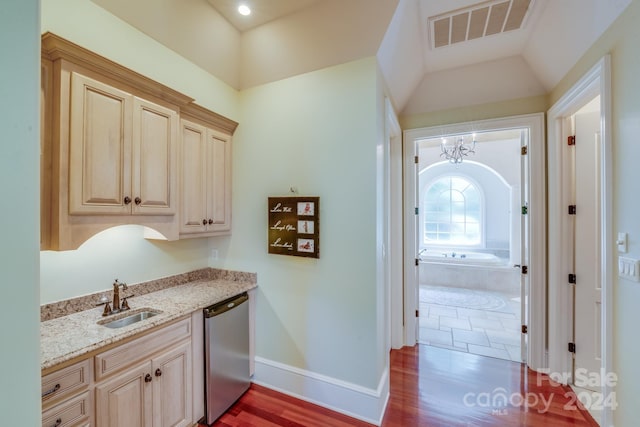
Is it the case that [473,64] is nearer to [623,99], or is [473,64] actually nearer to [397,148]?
[397,148]

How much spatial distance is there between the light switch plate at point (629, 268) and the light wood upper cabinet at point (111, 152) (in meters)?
2.91

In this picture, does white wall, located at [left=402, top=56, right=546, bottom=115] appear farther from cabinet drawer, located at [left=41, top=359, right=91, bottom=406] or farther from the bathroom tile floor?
cabinet drawer, located at [left=41, top=359, right=91, bottom=406]

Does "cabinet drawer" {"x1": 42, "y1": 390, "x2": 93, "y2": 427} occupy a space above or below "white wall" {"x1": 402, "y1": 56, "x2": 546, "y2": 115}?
below

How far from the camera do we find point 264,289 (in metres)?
2.47

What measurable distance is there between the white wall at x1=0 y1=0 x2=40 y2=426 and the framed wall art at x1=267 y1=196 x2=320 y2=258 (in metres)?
1.72

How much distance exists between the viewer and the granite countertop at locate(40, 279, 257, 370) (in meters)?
1.28

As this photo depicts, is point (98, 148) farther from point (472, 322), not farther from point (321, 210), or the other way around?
point (472, 322)

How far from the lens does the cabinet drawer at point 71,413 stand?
1188mm

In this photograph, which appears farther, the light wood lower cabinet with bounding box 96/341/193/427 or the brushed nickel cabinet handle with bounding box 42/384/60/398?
the light wood lower cabinet with bounding box 96/341/193/427

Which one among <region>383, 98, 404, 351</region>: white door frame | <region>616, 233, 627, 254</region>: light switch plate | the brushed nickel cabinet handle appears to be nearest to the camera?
the brushed nickel cabinet handle

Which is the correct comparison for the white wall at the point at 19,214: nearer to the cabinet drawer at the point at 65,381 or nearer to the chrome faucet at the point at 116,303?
the cabinet drawer at the point at 65,381

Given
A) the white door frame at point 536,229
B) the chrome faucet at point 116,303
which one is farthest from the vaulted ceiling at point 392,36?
the chrome faucet at point 116,303

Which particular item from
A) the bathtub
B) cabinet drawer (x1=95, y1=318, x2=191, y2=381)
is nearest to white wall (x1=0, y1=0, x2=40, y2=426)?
cabinet drawer (x1=95, y1=318, x2=191, y2=381)

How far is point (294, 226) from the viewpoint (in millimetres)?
2297
